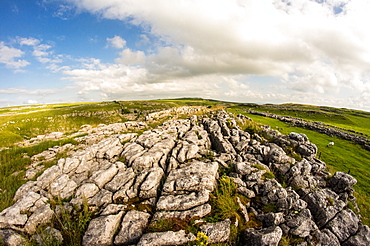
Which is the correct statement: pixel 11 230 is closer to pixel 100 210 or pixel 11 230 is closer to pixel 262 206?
pixel 100 210

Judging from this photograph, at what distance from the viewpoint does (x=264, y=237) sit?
7926 mm

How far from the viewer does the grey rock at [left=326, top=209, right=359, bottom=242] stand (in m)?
9.21

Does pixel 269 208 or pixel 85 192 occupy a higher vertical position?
pixel 85 192

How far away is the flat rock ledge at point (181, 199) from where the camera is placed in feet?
27.4

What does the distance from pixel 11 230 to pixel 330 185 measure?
76.6 feet

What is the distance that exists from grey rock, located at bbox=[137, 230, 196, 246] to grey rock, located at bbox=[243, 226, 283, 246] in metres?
3.25

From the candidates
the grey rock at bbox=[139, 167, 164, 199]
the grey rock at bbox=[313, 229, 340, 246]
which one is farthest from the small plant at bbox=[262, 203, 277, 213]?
the grey rock at bbox=[139, 167, 164, 199]

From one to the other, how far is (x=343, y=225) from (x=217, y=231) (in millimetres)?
8562

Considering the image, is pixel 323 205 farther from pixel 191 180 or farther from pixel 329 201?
pixel 191 180

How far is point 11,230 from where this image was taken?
8.40m

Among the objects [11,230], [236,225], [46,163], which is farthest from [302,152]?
[46,163]

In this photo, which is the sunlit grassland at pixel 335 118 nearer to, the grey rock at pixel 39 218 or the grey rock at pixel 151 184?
the grey rock at pixel 151 184

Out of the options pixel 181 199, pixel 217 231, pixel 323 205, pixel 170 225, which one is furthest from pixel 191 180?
pixel 323 205

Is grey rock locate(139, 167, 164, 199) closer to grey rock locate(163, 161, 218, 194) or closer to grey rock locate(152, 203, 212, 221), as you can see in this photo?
grey rock locate(163, 161, 218, 194)
